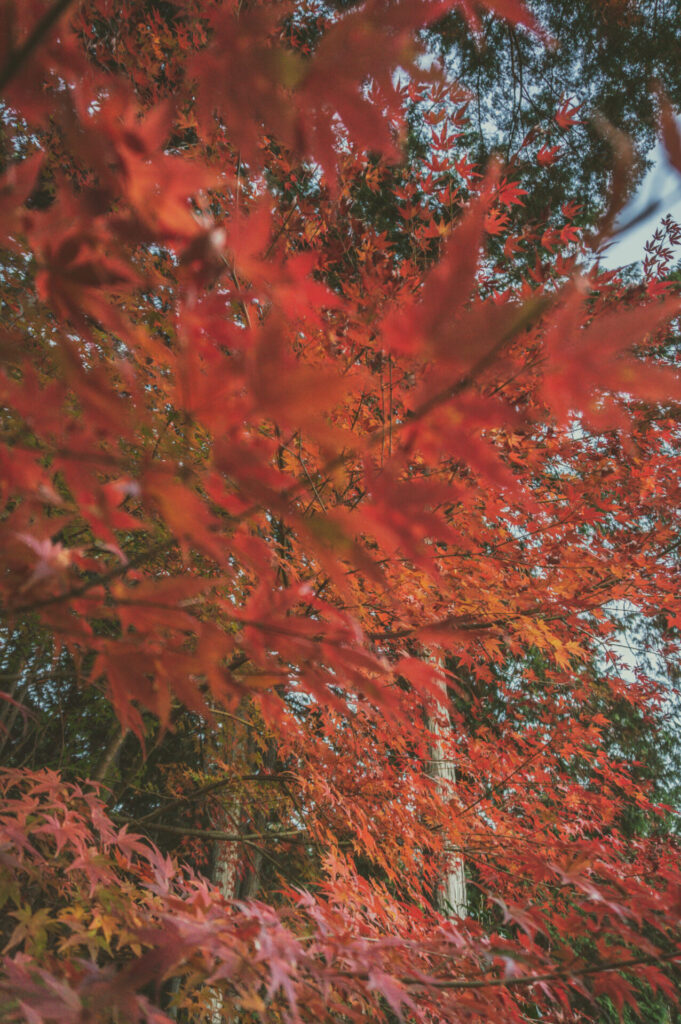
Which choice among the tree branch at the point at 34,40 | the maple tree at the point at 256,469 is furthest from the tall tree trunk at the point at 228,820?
the tree branch at the point at 34,40

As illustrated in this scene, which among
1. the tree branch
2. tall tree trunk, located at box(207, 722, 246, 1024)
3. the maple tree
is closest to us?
the tree branch

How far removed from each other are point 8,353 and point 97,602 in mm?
341

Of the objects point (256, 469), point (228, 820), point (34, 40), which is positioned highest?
point (34, 40)

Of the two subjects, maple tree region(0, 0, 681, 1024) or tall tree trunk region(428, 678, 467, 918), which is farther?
tall tree trunk region(428, 678, 467, 918)

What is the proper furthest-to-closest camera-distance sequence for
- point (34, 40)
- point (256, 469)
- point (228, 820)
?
point (228, 820), point (256, 469), point (34, 40)

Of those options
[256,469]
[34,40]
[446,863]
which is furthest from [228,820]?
[34,40]

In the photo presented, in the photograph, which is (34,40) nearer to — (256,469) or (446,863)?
(256,469)

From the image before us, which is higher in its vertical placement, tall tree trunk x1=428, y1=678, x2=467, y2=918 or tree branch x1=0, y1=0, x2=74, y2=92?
tree branch x1=0, y1=0, x2=74, y2=92

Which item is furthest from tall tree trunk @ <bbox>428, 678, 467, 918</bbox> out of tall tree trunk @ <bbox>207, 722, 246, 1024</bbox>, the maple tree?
the maple tree

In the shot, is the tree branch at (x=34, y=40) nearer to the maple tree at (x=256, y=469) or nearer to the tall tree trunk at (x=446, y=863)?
the maple tree at (x=256, y=469)

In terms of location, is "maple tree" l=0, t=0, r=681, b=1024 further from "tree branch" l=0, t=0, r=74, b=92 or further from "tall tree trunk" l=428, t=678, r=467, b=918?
"tall tree trunk" l=428, t=678, r=467, b=918

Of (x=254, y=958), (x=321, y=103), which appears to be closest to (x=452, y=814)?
(x=254, y=958)

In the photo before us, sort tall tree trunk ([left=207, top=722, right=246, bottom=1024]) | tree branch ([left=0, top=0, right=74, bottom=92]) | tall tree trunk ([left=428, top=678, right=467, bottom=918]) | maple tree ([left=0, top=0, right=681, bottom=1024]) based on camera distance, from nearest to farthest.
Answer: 1. tree branch ([left=0, top=0, right=74, bottom=92])
2. maple tree ([left=0, top=0, right=681, bottom=1024])
3. tall tree trunk ([left=207, top=722, right=246, bottom=1024])
4. tall tree trunk ([left=428, top=678, right=467, bottom=918])

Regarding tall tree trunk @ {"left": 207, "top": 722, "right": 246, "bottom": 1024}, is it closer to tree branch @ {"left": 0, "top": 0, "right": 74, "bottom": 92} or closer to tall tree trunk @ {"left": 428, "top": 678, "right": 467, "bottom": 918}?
tall tree trunk @ {"left": 428, "top": 678, "right": 467, "bottom": 918}
